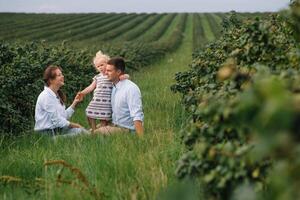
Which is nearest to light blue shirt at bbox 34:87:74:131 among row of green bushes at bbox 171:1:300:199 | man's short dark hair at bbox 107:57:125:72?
man's short dark hair at bbox 107:57:125:72

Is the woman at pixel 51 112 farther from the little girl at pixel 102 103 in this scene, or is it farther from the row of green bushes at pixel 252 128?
the row of green bushes at pixel 252 128

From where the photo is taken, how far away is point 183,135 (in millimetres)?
3033

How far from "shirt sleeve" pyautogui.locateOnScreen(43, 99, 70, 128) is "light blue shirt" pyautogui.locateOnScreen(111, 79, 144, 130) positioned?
2.35 ft

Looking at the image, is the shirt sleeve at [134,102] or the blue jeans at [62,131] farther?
the blue jeans at [62,131]

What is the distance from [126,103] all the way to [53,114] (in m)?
0.99

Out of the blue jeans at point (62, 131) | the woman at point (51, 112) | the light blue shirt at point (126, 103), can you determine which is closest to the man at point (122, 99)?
the light blue shirt at point (126, 103)

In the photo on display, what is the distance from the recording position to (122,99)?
690 cm

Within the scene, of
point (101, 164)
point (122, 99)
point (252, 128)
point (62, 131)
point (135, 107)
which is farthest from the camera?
point (62, 131)

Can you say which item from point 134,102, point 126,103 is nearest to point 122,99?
point 126,103

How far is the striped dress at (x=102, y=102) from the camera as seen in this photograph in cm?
752

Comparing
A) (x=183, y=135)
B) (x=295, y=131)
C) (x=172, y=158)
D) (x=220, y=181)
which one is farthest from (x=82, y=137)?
(x=295, y=131)

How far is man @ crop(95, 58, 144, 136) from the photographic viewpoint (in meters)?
6.74

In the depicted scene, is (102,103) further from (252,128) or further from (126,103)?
(252,128)

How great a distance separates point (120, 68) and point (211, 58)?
4.13 ft
